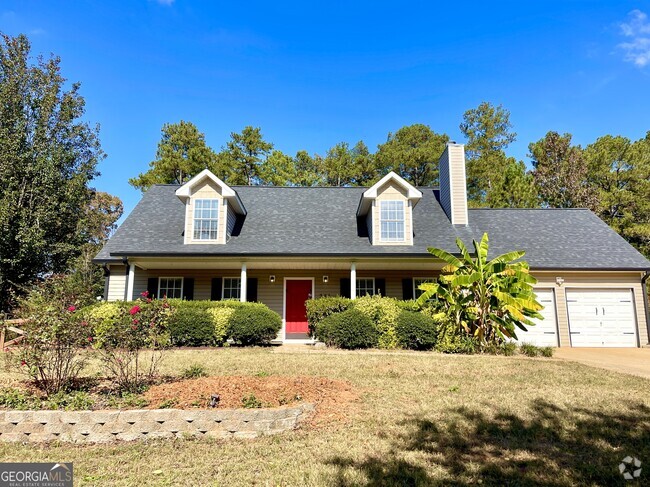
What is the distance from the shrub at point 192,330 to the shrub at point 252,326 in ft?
2.15

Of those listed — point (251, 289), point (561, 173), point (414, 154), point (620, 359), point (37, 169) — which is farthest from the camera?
point (414, 154)

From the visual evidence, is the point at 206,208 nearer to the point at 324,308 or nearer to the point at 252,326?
the point at 252,326

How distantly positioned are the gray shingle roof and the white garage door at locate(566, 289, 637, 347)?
44.9 inches

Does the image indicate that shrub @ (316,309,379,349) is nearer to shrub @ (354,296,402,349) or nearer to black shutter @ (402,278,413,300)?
shrub @ (354,296,402,349)

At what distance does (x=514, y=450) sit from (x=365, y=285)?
1188 centimetres

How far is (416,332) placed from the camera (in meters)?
11.5

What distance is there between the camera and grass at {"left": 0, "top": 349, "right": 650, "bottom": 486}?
11.1 ft

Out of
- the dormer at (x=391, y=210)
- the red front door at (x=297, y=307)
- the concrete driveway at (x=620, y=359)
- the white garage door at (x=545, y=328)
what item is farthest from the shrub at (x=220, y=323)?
the white garage door at (x=545, y=328)

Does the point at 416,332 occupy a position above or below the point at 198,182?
below

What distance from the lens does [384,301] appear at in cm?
1217

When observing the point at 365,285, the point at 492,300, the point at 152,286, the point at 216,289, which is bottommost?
the point at 492,300

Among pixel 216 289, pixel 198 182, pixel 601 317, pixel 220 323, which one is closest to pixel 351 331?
pixel 220 323

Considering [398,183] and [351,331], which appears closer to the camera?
[351,331]

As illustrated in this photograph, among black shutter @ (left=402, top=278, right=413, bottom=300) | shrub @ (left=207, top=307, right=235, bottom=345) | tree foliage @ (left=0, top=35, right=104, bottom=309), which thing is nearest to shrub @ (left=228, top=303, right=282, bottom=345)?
shrub @ (left=207, top=307, right=235, bottom=345)
